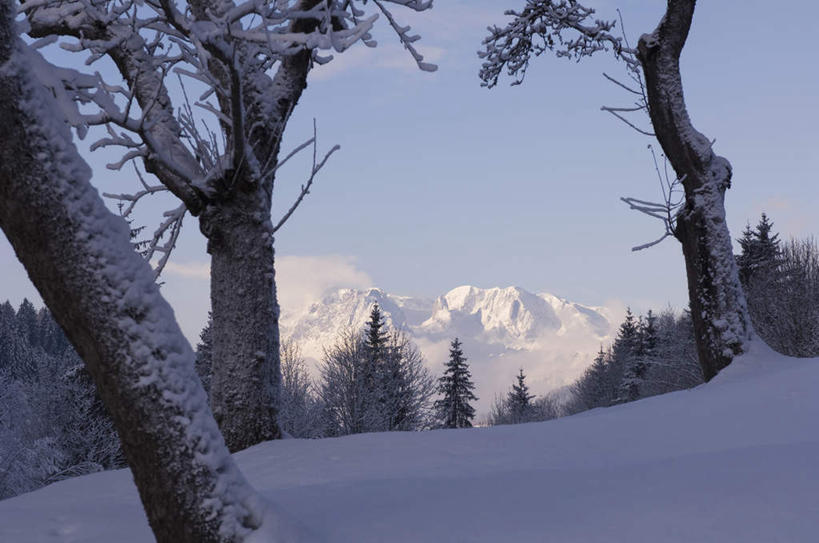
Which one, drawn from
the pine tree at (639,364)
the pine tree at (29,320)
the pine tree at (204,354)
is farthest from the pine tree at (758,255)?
the pine tree at (29,320)

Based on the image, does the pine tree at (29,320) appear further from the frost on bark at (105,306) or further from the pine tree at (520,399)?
the frost on bark at (105,306)

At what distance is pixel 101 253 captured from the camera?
293cm

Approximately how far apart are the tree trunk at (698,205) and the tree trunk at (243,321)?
17.5ft

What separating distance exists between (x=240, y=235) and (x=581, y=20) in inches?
286

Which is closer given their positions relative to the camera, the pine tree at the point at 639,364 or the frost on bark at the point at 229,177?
the frost on bark at the point at 229,177

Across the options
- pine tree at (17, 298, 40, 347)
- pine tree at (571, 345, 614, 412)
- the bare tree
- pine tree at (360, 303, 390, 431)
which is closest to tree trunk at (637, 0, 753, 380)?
the bare tree

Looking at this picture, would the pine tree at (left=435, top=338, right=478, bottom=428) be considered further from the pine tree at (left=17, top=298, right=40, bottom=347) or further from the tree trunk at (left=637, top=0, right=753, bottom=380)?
the pine tree at (left=17, top=298, right=40, bottom=347)

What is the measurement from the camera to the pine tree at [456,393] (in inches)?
1503

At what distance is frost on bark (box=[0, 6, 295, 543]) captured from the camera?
2865 mm

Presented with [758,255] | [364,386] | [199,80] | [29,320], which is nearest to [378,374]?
[364,386]

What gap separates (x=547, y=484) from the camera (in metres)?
4.04

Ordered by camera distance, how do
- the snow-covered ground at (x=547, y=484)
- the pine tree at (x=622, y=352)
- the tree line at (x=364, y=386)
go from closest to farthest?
1. the snow-covered ground at (x=547, y=484)
2. the tree line at (x=364, y=386)
3. the pine tree at (x=622, y=352)

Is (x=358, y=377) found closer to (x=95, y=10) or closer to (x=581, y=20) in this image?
(x=581, y=20)

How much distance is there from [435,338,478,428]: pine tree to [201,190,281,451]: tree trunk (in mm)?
31620
